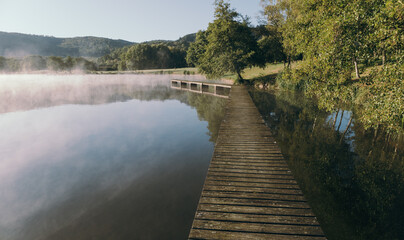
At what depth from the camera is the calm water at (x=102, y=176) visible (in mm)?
5977

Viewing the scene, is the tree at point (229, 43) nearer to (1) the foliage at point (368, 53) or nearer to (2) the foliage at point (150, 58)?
(1) the foliage at point (368, 53)

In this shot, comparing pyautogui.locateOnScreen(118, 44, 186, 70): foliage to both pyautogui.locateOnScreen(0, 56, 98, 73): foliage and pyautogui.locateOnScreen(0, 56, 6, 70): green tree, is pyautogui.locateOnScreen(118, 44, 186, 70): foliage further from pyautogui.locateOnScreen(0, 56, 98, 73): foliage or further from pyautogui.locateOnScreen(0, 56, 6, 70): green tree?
pyautogui.locateOnScreen(0, 56, 6, 70): green tree

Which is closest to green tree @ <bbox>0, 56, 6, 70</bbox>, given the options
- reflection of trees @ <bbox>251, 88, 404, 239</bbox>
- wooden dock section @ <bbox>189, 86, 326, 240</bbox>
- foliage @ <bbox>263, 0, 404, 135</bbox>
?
wooden dock section @ <bbox>189, 86, 326, 240</bbox>

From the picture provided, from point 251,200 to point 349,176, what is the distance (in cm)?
593

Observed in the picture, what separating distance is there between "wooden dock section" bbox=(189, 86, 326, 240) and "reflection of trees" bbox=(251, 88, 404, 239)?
5.70ft

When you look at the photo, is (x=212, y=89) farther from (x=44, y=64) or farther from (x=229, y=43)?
(x=44, y=64)

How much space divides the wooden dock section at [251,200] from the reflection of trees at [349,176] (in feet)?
5.70

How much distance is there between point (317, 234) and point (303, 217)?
1.53 feet

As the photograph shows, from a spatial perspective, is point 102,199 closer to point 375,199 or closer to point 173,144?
point 173,144

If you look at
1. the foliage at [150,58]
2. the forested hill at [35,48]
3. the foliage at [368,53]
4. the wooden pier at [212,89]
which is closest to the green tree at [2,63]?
the forested hill at [35,48]

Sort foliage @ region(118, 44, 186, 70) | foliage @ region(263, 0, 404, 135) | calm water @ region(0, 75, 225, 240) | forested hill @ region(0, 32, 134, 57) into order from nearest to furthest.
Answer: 1. calm water @ region(0, 75, 225, 240)
2. foliage @ region(263, 0, 404, 135)
3. foliage @ region(118, 44, 186, 70)
4. forested hill @ region(0, 32, 134, 57)

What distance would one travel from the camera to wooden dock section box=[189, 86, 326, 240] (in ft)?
13.3

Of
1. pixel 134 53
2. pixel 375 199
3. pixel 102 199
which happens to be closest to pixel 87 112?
pixel 102 199

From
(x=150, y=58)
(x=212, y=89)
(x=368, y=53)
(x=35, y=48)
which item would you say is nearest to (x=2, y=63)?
(x=35, y=48)
